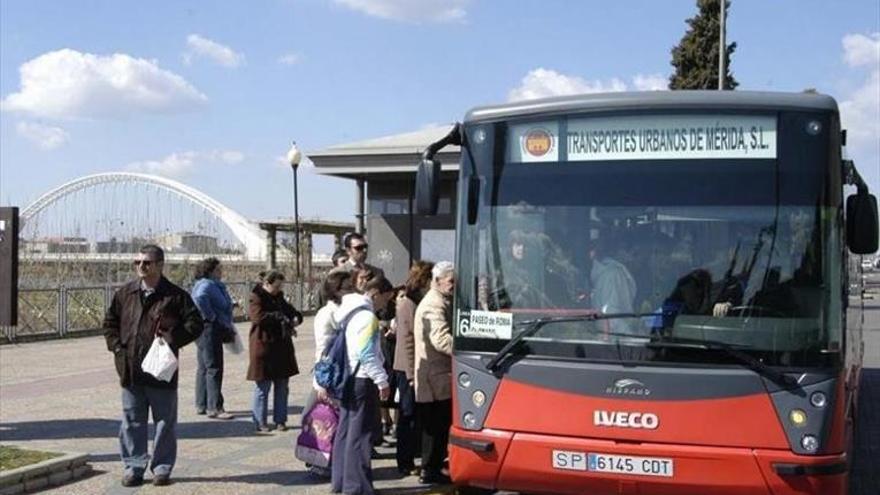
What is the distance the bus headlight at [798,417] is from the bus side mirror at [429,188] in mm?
2586

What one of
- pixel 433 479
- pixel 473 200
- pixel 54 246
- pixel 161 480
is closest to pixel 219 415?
pixel 161 480

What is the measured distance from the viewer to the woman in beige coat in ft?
25.3

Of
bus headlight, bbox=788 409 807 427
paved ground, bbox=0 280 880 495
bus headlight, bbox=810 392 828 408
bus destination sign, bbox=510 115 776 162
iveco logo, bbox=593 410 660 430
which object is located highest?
bus destination sign, bbox=510 115 776 162

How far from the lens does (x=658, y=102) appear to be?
21.3 feet

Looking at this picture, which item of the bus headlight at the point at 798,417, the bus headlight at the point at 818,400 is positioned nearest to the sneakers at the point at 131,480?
the bus headlight at the point at 798,417

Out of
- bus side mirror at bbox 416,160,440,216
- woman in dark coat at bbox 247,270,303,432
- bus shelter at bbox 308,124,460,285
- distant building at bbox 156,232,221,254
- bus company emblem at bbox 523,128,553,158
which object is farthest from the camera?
distant building at bbox 156,232,221,254

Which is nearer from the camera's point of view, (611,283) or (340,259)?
(611,283)

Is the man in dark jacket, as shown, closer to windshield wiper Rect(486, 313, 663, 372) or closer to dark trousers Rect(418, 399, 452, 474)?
dark trousers Rect(418, 399, 452, 474)

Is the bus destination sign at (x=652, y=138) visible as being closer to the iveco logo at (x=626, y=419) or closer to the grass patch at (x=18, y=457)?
the iveco logo at (x=626, y=419)

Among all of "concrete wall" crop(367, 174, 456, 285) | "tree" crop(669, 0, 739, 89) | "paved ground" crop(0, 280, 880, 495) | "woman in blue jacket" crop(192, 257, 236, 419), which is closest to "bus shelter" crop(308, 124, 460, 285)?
"concrete wall" crop(367, 174, 456, 285)

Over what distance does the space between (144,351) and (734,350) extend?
14.4 feet

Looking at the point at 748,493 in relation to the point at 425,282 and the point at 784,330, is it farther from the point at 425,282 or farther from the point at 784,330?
the point at 425,282

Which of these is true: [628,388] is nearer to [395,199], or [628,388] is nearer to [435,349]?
[435,349]

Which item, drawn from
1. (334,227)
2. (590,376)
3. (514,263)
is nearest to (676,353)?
(590,376)
